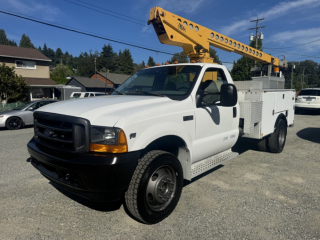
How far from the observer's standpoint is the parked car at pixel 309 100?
14.9 meters

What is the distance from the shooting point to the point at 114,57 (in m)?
93.8

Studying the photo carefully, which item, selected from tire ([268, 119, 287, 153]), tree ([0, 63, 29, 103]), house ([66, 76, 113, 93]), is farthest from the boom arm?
house ([66, 76, 113, 93])

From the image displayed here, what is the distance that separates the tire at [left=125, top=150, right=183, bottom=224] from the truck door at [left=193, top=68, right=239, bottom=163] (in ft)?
1.90

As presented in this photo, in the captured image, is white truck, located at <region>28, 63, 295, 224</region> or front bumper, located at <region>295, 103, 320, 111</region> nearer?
white truck, located at <region>28, 63, 295, 224</region>

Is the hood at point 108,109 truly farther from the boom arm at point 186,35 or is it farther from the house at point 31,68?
the house at point 31,68

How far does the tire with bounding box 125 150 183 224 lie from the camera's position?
8.80ft

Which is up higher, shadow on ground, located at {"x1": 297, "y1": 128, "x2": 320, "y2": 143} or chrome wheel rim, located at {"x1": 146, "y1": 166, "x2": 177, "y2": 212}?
chrome wheel rim, located at {"x1": 146, "y1": 166, "x2": 177, "y2": 212}

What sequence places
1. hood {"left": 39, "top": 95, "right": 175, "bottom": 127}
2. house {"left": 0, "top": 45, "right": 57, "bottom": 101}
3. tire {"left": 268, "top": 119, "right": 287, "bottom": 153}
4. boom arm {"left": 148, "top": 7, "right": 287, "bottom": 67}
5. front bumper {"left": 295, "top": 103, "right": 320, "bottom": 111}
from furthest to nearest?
1. house {"left": 0, "top": 45, "right": 57, "bottom": 101}
2. front bumper {"left": 295, "top": 103, "right": 320, "bottom": 111}
3. tire {"left": 268, "top": 119, "right": 287, "bottom": 153}
4. boom arm {"left": 148, "top": 7, "right": 287, "bottom": 67}
5. hood {"left": 39, "top": 95, "right": 175, "bottom": 127}

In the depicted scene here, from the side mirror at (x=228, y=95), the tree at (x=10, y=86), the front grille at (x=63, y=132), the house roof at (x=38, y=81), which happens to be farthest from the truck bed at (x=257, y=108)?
the house roof at (x=38, y=81)

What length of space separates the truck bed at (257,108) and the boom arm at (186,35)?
1.67 m

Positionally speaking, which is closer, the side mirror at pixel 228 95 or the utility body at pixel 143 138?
the utility body at pixel 143 138

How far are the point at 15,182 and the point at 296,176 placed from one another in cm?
520

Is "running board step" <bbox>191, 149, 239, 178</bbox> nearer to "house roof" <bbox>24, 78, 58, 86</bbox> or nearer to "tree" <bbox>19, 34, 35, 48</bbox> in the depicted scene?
"house roof" <bbox>24, 78, 58, 86</bbox>

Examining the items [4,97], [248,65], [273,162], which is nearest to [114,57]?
[248,65]
